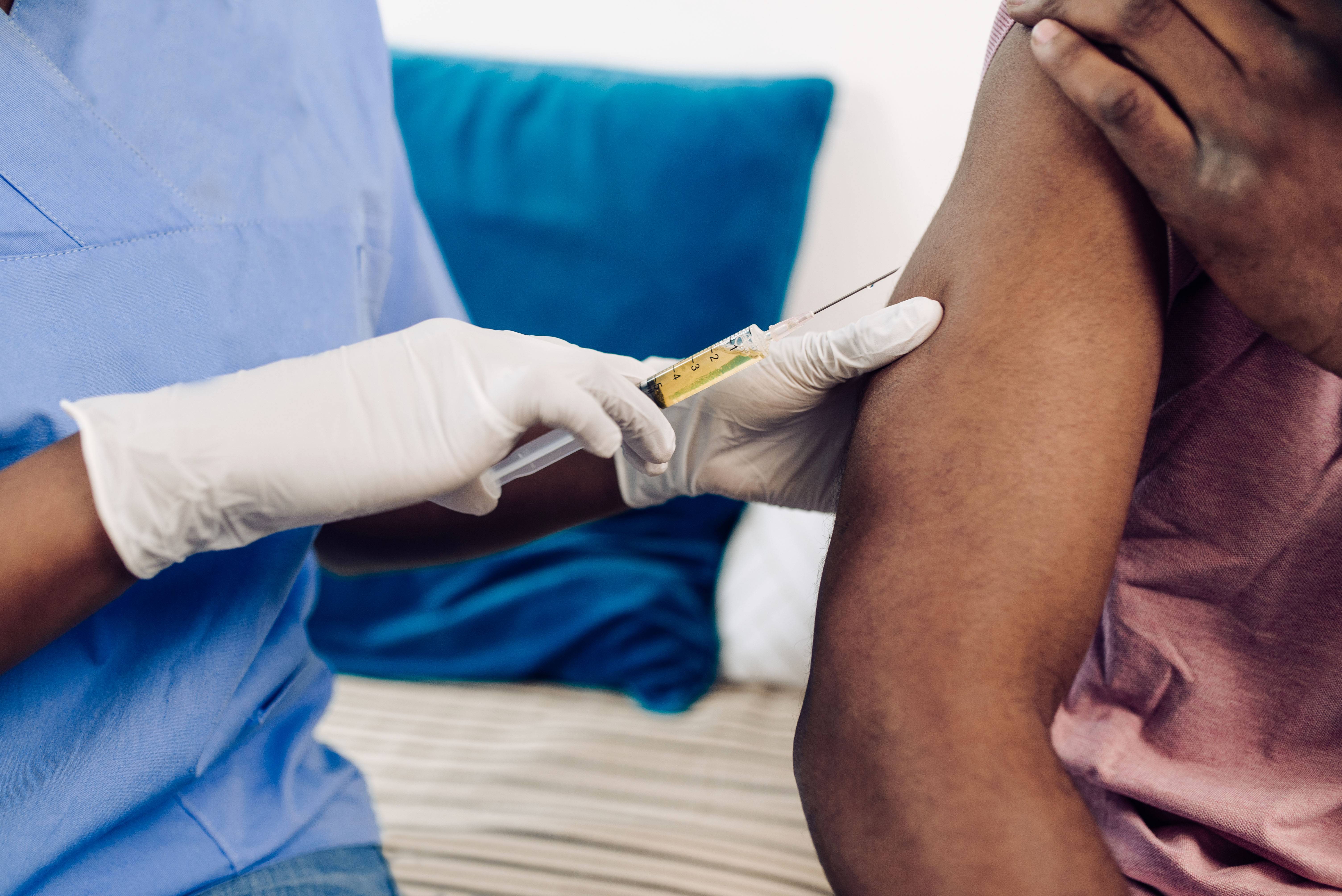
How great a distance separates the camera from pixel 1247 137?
599mm

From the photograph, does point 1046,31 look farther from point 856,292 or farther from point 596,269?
point 596,269

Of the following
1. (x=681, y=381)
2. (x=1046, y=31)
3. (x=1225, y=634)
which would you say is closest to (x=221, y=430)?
(x=681, y=381)

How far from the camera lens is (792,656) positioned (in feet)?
4.63

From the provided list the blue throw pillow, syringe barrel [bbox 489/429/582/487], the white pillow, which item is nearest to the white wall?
the blue throw pillow

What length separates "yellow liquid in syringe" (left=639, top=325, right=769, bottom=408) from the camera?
2.55 ft

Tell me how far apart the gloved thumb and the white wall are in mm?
747

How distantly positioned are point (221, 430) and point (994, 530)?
1.85 feet

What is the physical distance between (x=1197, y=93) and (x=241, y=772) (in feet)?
3.33

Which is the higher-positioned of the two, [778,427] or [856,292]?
[856,292]

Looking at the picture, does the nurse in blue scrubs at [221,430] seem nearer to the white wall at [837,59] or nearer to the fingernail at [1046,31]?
the fingernail at [1046,31]

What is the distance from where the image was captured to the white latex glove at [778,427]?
0.79 meters

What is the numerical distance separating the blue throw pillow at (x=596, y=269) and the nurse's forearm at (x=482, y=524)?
0.39 m

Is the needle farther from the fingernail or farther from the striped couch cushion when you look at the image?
the striped couch cushion

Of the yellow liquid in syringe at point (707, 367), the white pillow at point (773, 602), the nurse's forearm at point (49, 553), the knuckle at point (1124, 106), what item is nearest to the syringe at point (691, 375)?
the yellow liquid in syringe at point (707, 367)
